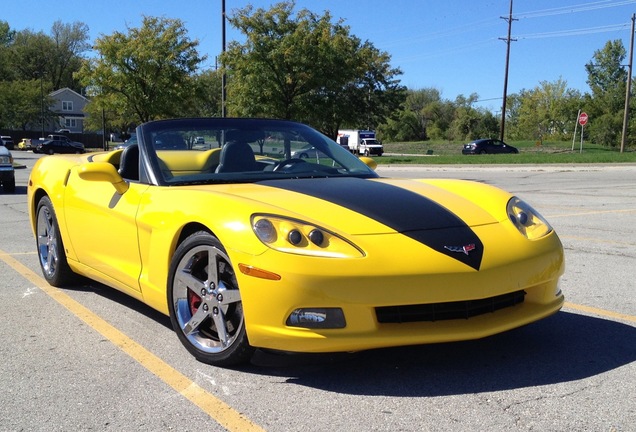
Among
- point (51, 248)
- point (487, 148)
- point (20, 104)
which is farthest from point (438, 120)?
point (51, 248)

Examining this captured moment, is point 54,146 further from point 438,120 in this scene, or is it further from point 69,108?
point 438,120

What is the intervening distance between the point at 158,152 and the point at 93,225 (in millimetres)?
720

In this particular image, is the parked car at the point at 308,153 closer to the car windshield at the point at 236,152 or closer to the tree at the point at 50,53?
the car windshield at the point at 236,152

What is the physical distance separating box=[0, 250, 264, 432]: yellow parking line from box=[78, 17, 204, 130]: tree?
30.7 m

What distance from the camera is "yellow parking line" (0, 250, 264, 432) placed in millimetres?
2803

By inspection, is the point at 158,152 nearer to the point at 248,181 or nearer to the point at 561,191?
the point at 248,181

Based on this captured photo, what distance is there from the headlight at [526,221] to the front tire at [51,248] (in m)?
3.44

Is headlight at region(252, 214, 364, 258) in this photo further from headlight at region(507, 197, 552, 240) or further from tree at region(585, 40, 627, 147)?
tree at region(585, 40, 627, 147)

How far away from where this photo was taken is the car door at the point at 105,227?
13.4 ft

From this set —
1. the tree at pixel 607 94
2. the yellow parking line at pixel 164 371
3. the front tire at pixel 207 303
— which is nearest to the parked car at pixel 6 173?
the yellow parking line at pixel 164 371

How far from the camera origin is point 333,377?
329cm

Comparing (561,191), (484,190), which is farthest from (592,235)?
(561,191)

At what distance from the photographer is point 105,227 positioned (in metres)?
4.38

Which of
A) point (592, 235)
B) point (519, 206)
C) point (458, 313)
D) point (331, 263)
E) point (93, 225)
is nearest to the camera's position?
point (331, 263)
